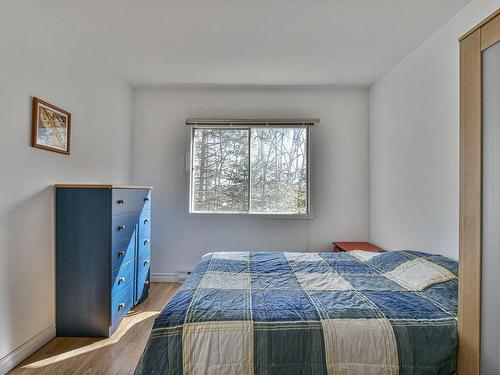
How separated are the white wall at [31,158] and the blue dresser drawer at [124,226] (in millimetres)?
473

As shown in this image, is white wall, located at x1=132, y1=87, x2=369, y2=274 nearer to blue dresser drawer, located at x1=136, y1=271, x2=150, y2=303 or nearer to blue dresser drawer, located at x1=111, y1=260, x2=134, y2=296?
blue dresser drawer, located at x1=136, y1=271, x2=150, y2=303

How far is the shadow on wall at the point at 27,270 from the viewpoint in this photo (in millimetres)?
1861

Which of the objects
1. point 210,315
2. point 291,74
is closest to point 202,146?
point 291,74

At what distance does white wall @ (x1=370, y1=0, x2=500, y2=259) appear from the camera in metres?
2.19

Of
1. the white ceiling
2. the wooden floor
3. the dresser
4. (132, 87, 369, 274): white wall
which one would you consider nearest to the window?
(132, 87, 369, 274): white wall

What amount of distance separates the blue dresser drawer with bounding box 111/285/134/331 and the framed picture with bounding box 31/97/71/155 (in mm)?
1325

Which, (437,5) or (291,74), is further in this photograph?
(291,74)

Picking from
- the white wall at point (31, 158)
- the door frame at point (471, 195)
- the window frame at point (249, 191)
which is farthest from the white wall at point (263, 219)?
the door frame at point (471, 195)

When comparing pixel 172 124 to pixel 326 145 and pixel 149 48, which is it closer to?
pixel 149 48

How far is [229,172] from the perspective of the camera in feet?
12.3

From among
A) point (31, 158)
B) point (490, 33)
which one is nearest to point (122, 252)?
point (31, 158)

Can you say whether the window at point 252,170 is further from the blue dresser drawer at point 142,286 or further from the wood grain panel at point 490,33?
the wood grain panel at point 490,33

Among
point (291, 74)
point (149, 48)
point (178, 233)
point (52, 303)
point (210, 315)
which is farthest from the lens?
point (178, 233)

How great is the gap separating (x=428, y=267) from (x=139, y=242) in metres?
2.55
